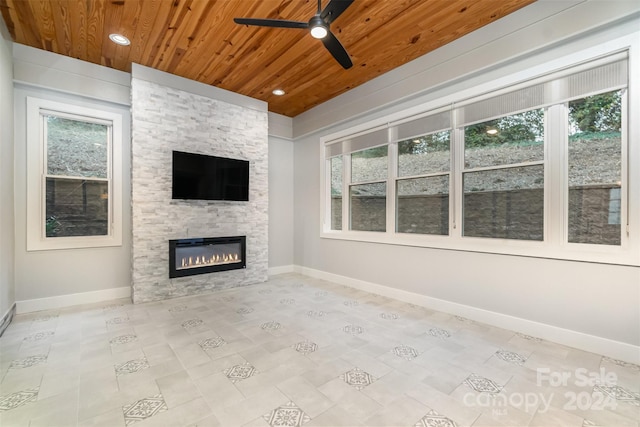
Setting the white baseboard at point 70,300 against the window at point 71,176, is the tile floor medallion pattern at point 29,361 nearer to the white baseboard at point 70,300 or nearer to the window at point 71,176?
the white baseboard at point 70,300

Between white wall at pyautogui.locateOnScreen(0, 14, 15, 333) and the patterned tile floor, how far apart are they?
418 millimetres

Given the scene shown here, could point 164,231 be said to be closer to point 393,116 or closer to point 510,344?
point 393,116

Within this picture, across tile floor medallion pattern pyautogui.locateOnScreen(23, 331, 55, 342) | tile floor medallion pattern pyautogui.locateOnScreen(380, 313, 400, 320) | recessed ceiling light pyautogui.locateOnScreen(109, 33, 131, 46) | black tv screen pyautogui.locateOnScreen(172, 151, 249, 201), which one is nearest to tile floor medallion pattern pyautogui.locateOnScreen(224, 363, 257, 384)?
tile floor medallion pattern pyautogui.locateOnScreen(380, 313, 400, 320)

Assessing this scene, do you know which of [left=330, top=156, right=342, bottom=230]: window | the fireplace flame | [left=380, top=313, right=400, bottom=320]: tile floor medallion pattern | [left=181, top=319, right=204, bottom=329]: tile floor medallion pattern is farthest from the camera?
[left=330, top=156, right=342, bottom=230]: window

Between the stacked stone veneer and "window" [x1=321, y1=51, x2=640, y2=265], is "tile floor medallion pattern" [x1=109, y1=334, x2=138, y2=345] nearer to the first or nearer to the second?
the stacked stone veneer

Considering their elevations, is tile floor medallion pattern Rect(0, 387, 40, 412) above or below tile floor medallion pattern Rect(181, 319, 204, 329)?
above

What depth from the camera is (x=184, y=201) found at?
412 cm

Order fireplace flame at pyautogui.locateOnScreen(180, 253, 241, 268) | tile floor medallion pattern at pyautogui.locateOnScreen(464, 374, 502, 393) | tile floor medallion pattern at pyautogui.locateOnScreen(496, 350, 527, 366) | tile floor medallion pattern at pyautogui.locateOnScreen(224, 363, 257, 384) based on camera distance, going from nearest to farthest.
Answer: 1. tile floor medallion pattern at pyautogui.locateOnScreen(464, 374, 502, 393)
2. tile floor medallion pattern at pyautogui.locateOnScreen(224, 363, 257, 384)
3. tile floor medallion pattern at pyautogui.locateOnScreen(496, 350, 527, 366)
4. fireplace flame at pyautogui.locateOnScreen(180, 253, 241, 268)

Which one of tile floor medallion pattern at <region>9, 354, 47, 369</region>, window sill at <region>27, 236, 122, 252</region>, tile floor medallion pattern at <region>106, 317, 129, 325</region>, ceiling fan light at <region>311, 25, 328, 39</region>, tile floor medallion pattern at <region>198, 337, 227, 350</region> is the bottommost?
tile floor medallion pattern at <region>198, 337, 227, 350</region>

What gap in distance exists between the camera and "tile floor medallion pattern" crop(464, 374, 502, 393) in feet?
6.17

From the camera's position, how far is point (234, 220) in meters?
4.62

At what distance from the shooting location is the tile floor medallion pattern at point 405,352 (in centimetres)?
233

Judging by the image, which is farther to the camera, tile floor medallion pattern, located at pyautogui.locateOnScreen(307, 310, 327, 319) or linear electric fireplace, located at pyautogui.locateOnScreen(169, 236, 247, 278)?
linear electric fireplace, located at pyautogui.locateOnScreen(169, 236, 247, 278)

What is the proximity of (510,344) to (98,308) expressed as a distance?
4647 mm
